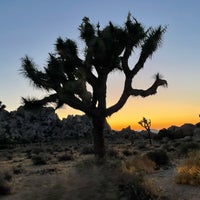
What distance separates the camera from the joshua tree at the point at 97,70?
17.9 meters

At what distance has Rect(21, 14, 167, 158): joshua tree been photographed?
17.9 metres

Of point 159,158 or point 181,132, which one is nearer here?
point 159,158

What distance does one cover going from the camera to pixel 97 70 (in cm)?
1847

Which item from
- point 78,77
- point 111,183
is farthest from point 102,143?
point 111,183

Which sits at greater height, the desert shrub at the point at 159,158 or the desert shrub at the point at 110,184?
the desert shrub at the point at 159,158

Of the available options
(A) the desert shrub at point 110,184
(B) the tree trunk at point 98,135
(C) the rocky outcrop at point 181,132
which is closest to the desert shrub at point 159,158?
(B) the tree trunk at point 98,135

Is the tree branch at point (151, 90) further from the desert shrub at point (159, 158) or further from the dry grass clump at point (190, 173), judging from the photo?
the dry grass clump at point (190, 173)

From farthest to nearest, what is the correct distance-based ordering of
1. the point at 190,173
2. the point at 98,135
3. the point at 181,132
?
1. the point at 181,132
2. the point at 98,135
3. the point at 190,173

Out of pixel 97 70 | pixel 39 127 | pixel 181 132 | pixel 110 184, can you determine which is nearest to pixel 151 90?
pixel 97 70

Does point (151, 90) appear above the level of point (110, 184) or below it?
above

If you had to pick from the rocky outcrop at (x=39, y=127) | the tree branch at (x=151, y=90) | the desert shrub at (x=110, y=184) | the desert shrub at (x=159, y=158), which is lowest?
the desert shrub at (x=110, y=184)

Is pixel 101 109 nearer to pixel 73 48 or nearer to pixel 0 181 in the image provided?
pixel 73 48

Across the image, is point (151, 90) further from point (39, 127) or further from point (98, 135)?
point (39, 127)

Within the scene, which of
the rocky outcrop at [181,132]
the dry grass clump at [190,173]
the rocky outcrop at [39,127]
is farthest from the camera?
the rocky outcrop at [39,127]
